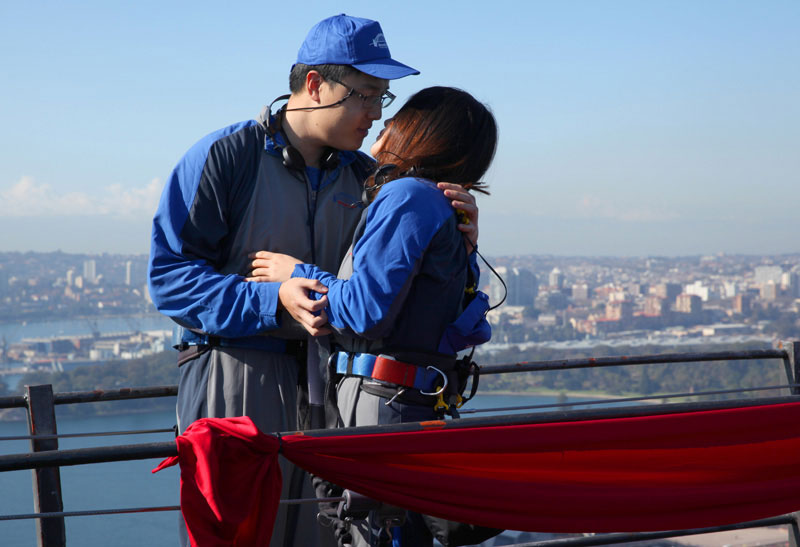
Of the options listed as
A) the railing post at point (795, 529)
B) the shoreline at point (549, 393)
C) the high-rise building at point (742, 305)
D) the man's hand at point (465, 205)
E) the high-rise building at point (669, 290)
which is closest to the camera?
the man's hand at point (465, 205)

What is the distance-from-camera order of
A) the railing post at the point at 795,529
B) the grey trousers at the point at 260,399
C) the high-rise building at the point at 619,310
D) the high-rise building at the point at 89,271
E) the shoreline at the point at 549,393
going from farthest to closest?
the high-rise building at the point at 619,310 < the high-rise building at the point at 89,271 < the shoreline at the point at 549,393 < the railing post at the point at 795,529 < the grey trousers at the point at 260,399

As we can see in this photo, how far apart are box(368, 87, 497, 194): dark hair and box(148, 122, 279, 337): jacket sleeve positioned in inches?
15.6

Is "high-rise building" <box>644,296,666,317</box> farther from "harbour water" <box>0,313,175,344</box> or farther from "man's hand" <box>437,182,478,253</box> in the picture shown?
"man's hand" <box>437,182,478,253</box>

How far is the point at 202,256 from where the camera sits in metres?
2.16

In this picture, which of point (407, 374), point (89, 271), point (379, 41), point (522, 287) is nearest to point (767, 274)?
point (522, 287)

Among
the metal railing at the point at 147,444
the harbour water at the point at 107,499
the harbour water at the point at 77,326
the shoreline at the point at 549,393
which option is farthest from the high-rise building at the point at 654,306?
the metal railing at the point at 147,444

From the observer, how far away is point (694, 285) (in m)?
70.4

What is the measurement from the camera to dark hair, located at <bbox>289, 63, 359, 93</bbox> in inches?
85.9

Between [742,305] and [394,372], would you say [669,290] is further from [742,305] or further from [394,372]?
[394,372]

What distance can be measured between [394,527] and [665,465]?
612mm

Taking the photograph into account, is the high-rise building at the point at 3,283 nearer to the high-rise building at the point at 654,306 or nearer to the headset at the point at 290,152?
the high-rise building at the point at 654,306

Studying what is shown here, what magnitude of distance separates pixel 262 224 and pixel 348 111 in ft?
1.18

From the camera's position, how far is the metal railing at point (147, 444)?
4.76ft

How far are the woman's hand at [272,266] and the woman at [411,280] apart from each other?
54 mm
